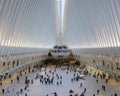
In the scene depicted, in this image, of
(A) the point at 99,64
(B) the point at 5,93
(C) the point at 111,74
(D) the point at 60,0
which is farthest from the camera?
(D) the point at 60,0

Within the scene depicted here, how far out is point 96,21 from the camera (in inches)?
879

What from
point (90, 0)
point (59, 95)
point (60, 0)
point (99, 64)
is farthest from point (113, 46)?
point (60, 0)

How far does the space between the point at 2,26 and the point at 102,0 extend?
24.8 feet

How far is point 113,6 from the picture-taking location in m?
17.0

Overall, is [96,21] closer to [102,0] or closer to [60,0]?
[102,0]

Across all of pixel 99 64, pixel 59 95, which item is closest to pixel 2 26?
pixel 59 95

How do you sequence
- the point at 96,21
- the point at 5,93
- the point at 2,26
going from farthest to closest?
the point at 96,21, the point at 5,93, the point at 2,26

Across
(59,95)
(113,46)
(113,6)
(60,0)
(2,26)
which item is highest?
(60,0)

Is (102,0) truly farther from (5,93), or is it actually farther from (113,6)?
(5,93)

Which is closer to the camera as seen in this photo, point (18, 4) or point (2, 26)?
point (2, 26)

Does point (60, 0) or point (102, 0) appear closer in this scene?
point (102, 0)

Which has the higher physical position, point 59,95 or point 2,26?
point 2,26

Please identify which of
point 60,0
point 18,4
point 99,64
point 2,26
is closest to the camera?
point 2,26

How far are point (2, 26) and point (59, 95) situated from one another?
6.69m
